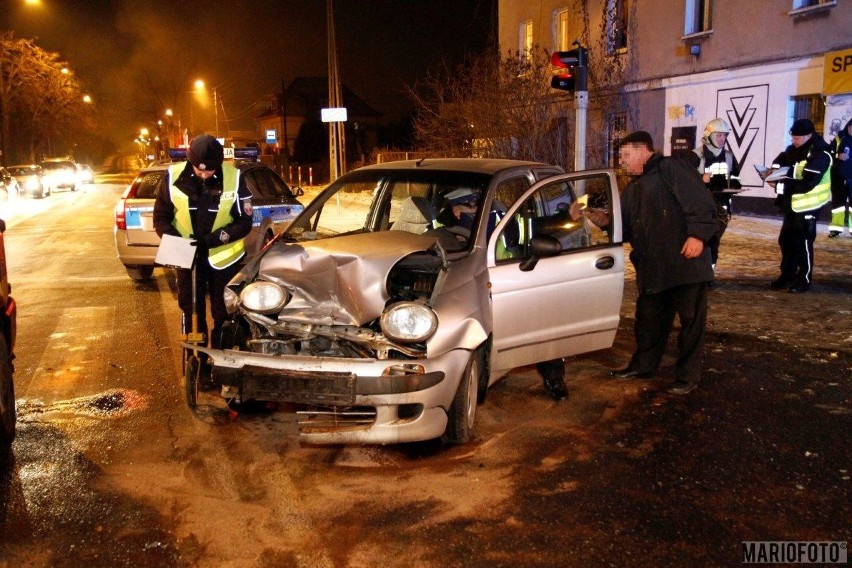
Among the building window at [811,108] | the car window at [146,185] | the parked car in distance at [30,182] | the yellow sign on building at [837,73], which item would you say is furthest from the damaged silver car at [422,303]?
the parked car in distance at [30,182]

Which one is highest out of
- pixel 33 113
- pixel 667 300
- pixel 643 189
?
pixel 33 113

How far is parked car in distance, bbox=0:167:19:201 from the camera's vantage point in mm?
26178

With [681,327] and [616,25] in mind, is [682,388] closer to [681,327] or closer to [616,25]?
[681,327]

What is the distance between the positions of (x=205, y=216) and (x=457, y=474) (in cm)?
276

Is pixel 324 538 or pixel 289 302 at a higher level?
pixel 289 302

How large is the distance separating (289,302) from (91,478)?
146cm

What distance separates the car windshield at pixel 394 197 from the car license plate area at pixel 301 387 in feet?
5.13

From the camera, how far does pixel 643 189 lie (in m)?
5.64

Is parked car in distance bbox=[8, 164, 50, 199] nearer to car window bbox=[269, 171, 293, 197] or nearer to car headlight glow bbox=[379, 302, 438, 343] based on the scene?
car window bbox=[269, 171, 293, 197]

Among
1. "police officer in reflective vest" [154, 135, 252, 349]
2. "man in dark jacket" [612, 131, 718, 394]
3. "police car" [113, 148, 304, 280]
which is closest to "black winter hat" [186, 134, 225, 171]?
"police officer in reflective vest" [154, 135, 252, 349]

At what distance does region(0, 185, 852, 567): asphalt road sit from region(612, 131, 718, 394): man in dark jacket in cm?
51

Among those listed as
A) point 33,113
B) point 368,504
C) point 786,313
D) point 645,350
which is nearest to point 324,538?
point 368,504

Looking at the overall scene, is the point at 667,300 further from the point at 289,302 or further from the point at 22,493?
the point at 22,493

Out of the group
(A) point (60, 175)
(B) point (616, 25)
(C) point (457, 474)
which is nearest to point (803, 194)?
(C) point (457, 474)
